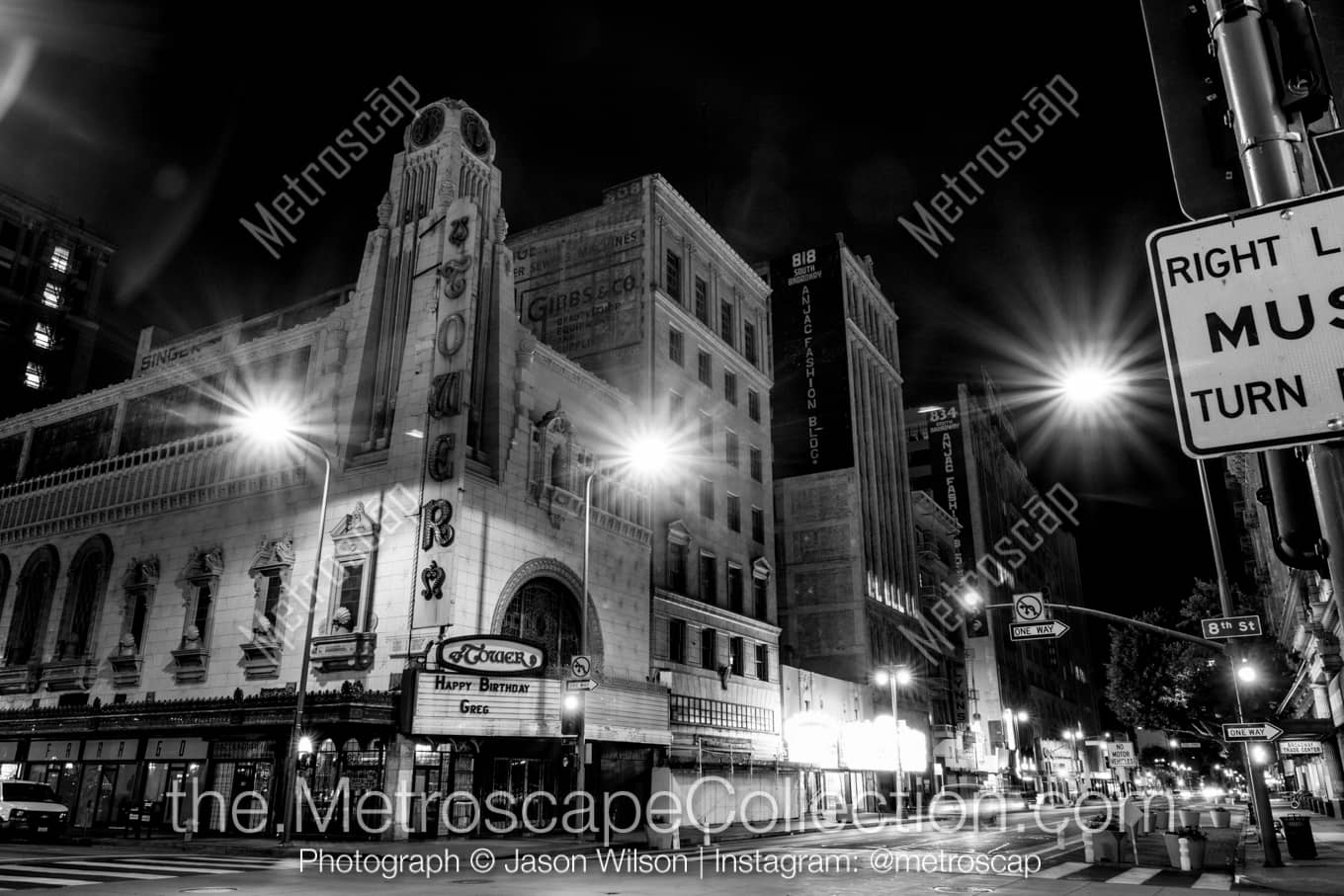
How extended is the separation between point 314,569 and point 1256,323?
104 ft

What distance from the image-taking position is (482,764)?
1341 inches

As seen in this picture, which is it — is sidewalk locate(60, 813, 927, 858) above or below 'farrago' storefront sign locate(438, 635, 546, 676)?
below

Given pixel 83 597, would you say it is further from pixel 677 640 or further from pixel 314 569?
pixel 677 640

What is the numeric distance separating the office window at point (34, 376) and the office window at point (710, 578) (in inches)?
2729

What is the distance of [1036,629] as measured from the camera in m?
19.7

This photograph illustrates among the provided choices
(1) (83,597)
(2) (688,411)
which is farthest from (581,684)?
(1) (83,597)

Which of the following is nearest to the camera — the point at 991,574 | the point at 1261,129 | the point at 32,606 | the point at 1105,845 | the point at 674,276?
the point at 1261,129

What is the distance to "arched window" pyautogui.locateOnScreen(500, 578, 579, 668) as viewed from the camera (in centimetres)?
3650

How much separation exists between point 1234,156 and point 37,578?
55.4 metres

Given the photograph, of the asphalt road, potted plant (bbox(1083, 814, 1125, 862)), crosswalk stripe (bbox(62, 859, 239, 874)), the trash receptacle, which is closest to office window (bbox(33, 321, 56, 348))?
the asphalt road

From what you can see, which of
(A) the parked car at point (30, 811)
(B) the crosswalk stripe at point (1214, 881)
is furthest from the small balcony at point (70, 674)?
(B) the crosswalk stripe at point (1214, 881)

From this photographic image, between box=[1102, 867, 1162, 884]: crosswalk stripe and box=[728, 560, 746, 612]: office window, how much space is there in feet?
99.4

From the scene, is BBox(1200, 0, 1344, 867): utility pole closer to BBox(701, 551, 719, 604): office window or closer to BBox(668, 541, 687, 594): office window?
BBox(668, 541, 687, 594): office window

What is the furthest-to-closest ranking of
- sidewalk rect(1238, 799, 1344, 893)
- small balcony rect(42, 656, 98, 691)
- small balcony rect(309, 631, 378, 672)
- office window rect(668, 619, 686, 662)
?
office window rect(668, 619, 686, 662), small balcony rect(42, 656, 98, 691), small balcony rect(309, 631, 378, 672), sidewalk rect(1238, 799, 1344, 893)
